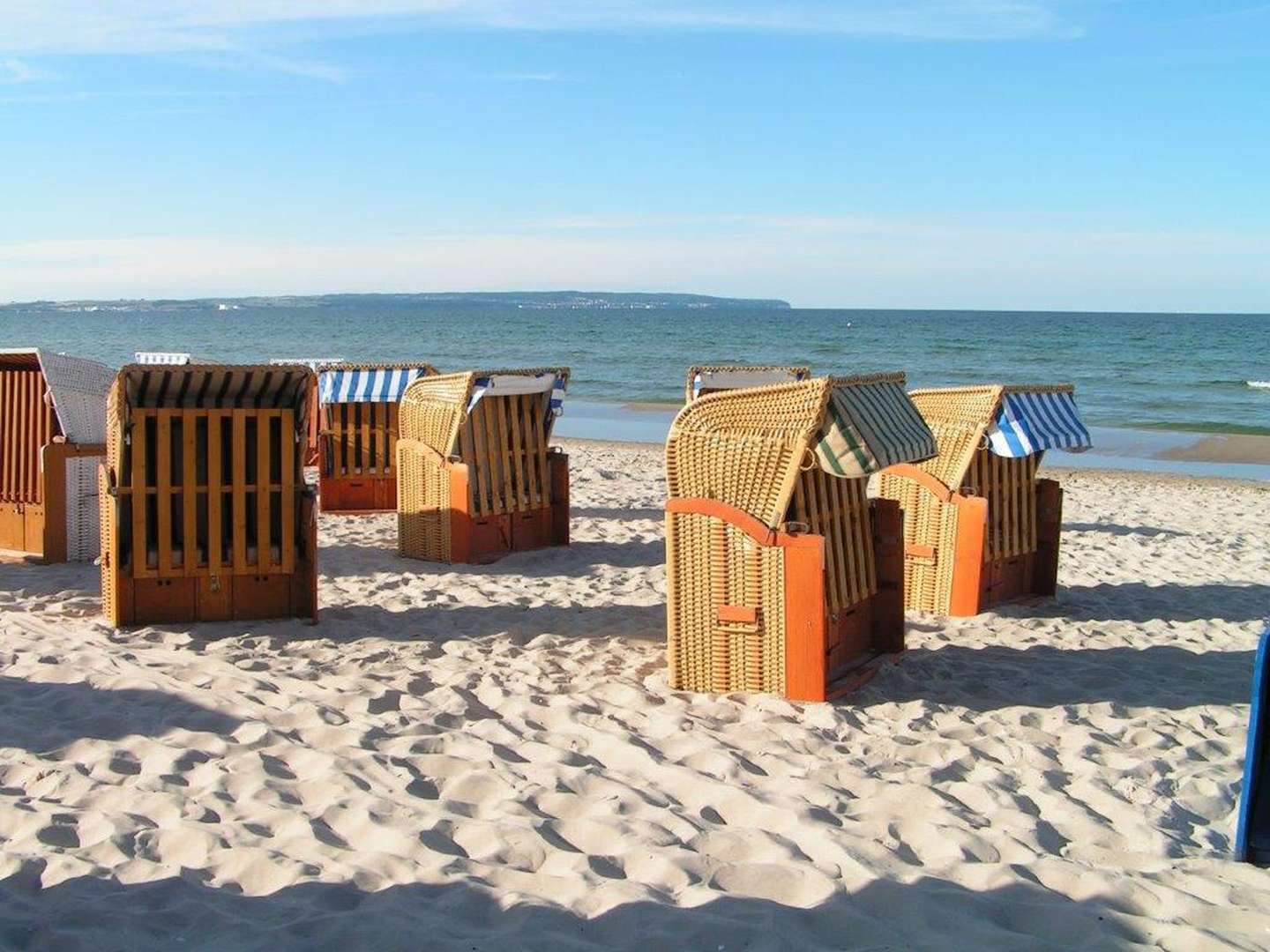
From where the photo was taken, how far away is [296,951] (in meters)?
3.23

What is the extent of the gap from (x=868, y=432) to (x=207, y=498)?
3553 millimetres

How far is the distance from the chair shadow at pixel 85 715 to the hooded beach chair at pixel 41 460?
10.3 feet

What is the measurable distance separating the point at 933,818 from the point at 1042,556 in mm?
4278

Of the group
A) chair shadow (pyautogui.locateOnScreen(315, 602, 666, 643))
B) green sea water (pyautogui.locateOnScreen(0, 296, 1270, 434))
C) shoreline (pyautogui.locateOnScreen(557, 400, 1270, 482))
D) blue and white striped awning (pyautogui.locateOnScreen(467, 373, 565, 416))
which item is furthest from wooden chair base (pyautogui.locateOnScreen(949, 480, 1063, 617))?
green sea water (pyautogui.locateOnScreen(0, 296, 1270, 434))

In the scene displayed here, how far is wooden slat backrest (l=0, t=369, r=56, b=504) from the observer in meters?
8.52

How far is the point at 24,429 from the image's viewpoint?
8.53 meters

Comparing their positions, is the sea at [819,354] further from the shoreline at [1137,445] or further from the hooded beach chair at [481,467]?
the hooded beach chair at [481,467]

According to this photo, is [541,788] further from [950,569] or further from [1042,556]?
[1042,556]

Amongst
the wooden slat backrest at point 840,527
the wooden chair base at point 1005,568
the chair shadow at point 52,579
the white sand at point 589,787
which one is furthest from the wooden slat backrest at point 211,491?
the wooden chair base at point 1005,568

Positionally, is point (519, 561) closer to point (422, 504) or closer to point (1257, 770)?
point (422, 504)

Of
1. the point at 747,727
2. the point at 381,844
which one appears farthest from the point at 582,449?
the point at 381,844

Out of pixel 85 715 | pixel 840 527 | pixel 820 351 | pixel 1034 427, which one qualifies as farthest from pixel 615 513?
pixel 820 351

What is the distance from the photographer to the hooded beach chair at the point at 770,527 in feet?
18.2

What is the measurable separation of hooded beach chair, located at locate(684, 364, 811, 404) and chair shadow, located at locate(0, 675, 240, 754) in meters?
5.87
